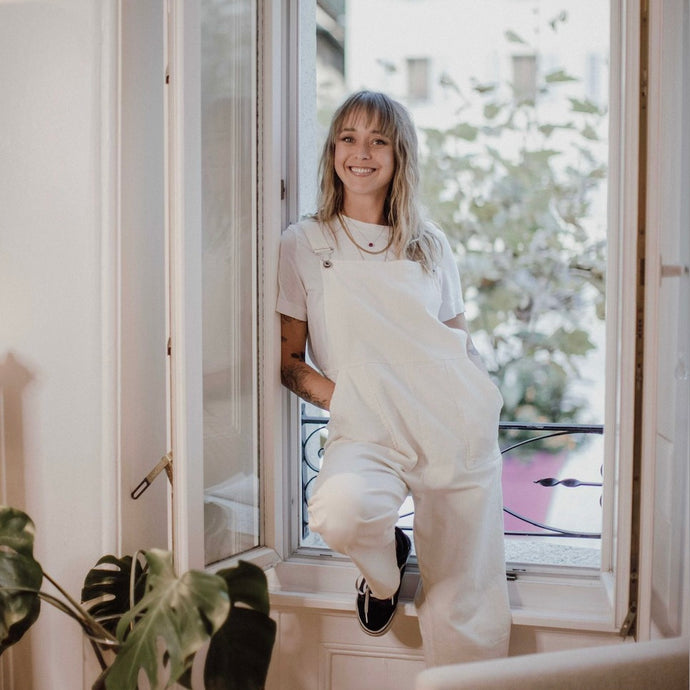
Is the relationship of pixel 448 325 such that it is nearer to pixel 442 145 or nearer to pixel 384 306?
pixel 384 306

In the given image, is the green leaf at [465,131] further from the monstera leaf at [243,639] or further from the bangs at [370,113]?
the monstera leaf at [243,639]

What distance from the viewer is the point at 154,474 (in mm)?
1914

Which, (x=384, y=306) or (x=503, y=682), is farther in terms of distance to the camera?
(x=384, y=306)

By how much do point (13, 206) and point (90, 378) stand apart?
0.46 m

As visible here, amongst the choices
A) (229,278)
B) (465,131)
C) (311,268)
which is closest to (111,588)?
(229,278)

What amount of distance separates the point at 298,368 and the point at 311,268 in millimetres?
268

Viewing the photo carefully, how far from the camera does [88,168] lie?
1950 mm

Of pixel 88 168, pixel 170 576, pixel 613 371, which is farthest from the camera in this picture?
pixel 613 371

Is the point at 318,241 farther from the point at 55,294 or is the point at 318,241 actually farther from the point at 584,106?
the point at 584,106

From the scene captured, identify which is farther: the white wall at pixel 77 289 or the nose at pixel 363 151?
the nose at pixel 363 151

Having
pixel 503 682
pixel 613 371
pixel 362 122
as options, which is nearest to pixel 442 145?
pixel 362 122

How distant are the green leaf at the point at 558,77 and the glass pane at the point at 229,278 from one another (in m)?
1.94

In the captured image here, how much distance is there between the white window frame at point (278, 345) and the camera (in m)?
1.79

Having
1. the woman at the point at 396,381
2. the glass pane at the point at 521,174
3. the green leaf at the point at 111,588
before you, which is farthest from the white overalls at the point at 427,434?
the glass pane at the point at 521,174
